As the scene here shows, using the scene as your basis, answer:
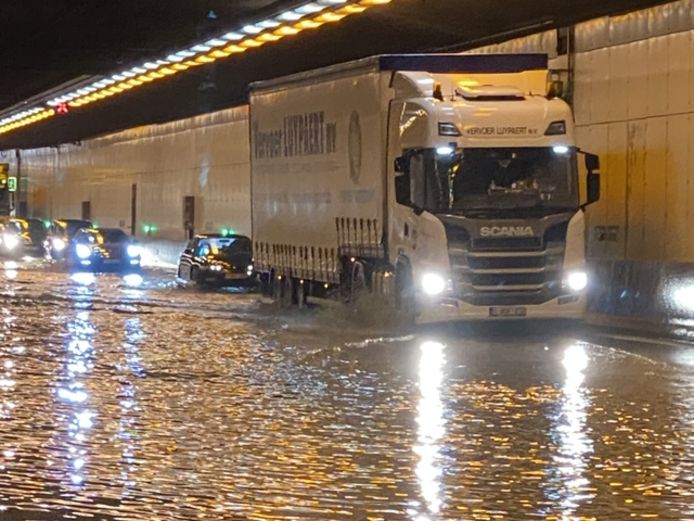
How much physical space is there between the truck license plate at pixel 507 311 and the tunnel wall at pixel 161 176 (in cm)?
2784

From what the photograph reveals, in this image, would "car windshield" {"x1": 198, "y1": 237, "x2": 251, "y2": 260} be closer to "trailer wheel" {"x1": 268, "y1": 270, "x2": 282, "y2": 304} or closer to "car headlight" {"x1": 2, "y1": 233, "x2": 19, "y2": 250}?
"trailer wheel" {"x1": 268, "y1": 270, "x2": 282, "y2": 304}

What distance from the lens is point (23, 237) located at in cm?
6162

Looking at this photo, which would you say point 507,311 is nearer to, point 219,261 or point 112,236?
point 219,261

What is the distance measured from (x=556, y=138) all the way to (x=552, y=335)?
3084 millimetres

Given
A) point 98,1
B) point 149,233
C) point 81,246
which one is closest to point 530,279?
point 98,1

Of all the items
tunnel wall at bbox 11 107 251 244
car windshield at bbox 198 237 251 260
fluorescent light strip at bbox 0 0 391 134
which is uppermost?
fluorescent light strip at bbox 0 0 391 134

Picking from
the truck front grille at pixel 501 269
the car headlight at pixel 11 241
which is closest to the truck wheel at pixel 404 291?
the truck front grille at pixel 501 269

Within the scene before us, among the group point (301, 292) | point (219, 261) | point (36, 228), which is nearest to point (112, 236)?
point (219, 261)

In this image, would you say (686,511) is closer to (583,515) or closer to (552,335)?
(583,515)

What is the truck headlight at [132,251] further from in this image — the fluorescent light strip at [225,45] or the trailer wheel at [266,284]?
the trailer wheel at [266,284]

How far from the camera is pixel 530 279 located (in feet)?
69.8

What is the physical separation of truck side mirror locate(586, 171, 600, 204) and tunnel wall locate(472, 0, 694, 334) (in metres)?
2.75

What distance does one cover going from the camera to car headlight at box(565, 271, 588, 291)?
848 inches

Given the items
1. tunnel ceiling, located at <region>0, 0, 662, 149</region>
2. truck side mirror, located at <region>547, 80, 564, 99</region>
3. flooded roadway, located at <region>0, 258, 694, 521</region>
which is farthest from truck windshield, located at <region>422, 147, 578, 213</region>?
tunnel ceiling, located at <region>0, 0, 662, 149</region>
